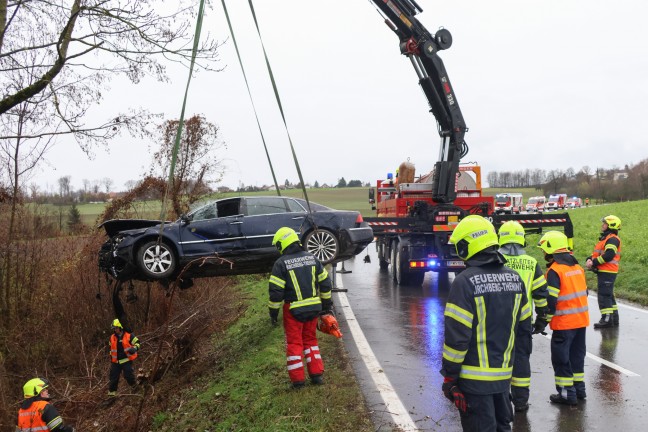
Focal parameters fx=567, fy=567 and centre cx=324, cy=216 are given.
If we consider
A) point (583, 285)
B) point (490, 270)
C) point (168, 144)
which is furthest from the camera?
point (168, 144)

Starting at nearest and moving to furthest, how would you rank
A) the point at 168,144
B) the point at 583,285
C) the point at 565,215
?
the point at 583,285 → the point at 565,215 → the point at 168,144

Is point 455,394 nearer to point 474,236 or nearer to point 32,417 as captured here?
point 474,236

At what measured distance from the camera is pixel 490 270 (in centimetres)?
364

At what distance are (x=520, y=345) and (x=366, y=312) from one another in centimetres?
560

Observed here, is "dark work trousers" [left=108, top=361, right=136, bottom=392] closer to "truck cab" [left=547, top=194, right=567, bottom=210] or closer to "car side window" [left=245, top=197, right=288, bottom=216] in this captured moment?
"car side window" [left=245, top=197, right=288, bottom=216]

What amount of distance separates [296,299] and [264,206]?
336 centimetres

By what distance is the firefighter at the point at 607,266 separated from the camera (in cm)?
845

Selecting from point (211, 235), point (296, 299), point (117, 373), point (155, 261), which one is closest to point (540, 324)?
point (296, 299)

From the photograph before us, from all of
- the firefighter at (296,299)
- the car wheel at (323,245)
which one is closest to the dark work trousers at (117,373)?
the car wheel at (323,245)

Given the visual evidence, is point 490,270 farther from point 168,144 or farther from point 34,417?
point 168,144

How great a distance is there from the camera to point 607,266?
8539mm

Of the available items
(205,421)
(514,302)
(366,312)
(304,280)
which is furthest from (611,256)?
(205,421)

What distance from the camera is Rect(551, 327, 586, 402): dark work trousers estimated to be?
17.9 feet

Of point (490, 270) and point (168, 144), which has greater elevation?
point (168, 144)
